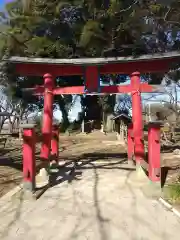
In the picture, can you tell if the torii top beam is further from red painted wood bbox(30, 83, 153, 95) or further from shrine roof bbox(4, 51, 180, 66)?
red painted wood bbox(30, 83, 153, 95)

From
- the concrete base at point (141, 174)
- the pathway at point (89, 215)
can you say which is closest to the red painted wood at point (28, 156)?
the pathway at point (89, 215)

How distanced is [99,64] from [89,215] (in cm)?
469

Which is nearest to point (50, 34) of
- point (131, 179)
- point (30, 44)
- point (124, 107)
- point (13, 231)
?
point (30, 44)

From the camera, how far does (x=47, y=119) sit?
8289 millimetres

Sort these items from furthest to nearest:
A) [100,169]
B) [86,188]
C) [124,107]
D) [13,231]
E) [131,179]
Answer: [124,107], [100,169], [131,179], [86,188], [13,231]

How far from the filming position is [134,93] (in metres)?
8.49

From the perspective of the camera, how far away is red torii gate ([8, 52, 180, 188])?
27.2 ft

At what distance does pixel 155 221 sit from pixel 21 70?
6117 mm

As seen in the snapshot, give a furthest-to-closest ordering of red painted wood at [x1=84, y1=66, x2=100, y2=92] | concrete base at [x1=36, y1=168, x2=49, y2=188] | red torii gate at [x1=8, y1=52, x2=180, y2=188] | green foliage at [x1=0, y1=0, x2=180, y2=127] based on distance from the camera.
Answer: green foliage at [x1=0, y1=0, x2=180, y2=127], red painted wood at [x1=84, y1=66, x2=100, y2=92], red torii gate at [x1=8, y1=52, x2=180, y2=188], concrete base at [x1=36, y1=168, x2=49, y2=188]

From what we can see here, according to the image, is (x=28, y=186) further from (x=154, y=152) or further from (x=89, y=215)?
(x=154, y=152)

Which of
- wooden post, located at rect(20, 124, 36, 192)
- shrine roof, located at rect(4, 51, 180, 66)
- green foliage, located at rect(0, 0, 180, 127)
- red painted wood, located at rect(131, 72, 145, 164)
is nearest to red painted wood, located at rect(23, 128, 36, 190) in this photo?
wooden post, located at rect(20, 124, 36, 192)

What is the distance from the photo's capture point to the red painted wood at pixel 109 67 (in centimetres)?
863

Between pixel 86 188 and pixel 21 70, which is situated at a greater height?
pixel 21 70

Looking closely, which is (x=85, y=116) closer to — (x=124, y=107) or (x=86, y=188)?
(x=124, y=107)
